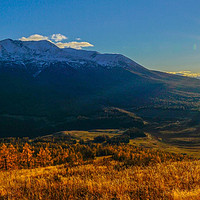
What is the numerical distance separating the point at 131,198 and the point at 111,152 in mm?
63447

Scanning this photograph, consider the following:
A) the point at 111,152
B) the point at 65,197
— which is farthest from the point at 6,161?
the point at 65,197

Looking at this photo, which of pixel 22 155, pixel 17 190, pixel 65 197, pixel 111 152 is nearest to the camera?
pixel 65 197

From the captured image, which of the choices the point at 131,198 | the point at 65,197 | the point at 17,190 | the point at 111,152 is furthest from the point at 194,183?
the point at 111,152

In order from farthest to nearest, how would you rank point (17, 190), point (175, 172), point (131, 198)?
1. point (175, 172)
2. point (17, 190)
3. point (131, 198)

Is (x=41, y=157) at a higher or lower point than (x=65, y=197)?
lower

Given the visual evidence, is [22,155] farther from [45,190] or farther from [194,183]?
[194,183]

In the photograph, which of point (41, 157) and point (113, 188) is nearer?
point (113, 188)

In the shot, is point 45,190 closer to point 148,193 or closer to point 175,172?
point 148,193

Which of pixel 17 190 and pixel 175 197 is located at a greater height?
pixel 175 197

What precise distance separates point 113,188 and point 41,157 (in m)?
53.8

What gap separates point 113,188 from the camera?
387 inches

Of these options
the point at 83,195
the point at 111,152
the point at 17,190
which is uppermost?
the point at 83,195

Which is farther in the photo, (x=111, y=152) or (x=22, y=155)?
(x=111, y=152)

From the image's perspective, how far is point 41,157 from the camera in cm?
5875
